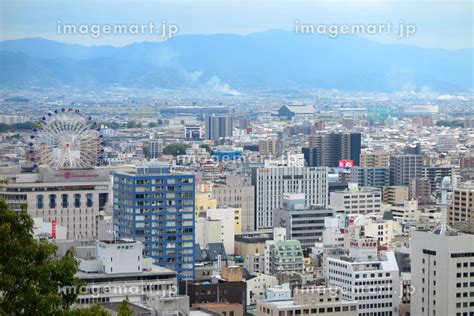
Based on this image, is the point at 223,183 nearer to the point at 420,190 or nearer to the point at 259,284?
the point at 420,190

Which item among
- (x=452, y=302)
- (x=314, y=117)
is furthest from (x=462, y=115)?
(x=452, y=302)

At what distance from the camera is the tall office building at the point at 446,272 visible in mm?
13711

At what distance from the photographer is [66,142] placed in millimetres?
22406

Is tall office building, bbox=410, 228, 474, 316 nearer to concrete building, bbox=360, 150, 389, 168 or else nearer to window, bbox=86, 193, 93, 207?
window, bbox=86, 193, 93, 207

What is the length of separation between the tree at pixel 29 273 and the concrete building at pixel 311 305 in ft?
25.7

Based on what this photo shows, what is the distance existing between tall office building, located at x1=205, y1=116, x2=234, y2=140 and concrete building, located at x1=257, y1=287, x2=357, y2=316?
34937mm

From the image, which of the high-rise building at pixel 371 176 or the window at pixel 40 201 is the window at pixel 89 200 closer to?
the window at pixel 40 201

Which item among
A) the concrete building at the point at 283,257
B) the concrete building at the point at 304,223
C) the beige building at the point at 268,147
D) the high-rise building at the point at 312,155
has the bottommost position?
the concrete building at the point at 283,257

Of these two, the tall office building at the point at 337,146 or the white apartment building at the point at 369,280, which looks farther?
the tall office building at the point at 337,146

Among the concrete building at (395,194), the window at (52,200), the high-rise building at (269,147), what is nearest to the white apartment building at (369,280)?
the window at (52,200)

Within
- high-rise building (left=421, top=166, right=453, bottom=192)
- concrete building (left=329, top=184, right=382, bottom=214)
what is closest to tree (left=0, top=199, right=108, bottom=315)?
concrete building (left=329, top=184, right=382, bottom=214)

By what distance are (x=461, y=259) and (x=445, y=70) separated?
1932 inches

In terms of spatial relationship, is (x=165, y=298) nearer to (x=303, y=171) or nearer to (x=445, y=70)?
(x=303, y=171)

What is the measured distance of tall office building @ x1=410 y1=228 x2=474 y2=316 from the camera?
45.0 ft
